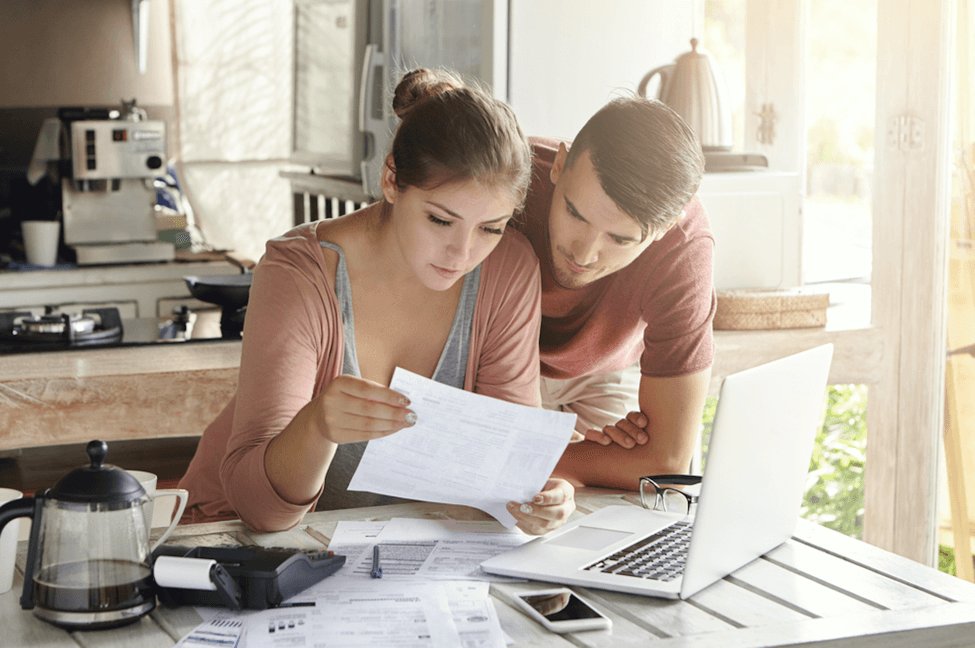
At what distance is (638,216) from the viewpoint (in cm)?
177

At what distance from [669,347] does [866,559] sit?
21.6 inches

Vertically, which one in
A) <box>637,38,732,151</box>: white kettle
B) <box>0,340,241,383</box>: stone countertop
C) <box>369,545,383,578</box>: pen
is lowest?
<box>369,545,383,578</box>: pen

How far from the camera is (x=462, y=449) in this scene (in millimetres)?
1561

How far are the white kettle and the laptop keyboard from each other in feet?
5.61

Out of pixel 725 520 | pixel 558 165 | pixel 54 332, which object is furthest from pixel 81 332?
pixel 725 520

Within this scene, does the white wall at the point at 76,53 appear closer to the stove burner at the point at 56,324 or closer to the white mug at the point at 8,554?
the stove burner at the point at 56,324

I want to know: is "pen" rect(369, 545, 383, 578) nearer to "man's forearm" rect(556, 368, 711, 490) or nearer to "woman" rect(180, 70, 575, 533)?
"woman" rect(180, 70, 575, 533)

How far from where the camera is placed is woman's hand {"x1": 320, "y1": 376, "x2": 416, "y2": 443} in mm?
1470

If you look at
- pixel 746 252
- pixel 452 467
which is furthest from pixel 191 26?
pixel 452 467

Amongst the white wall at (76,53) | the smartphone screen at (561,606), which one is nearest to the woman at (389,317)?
the smartphone screen at (561,606)

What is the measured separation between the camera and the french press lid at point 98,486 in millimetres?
1289

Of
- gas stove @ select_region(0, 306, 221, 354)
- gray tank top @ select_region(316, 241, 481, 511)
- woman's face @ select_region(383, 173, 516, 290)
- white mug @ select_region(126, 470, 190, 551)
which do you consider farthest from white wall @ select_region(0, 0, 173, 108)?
white mug @ select_region(126, 470, 190, 551)

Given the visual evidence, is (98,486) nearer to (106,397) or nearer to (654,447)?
(654,447)

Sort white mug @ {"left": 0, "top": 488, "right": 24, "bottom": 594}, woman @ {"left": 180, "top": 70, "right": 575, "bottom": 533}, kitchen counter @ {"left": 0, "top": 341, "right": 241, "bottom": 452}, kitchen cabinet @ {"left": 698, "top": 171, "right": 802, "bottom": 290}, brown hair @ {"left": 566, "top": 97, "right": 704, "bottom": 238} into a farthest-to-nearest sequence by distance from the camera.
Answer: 1. kitchen cabinet @ {"left": 698, "top": 171, "right": 802, "bottom": 290}
2. kitchen counter @ {"left": 0, "top": 341, "right": 241, "bottom": 452}
3. brown hair @ {"left": 566, "top": 97, "right": 704, "bottom": 238}
4. woman @ {"left": 180, "top": 70, "right": 575, "bottom": 533}
5. white mug @ {"left": 0, "top": 488, "right": 24, "bottom": 594}
